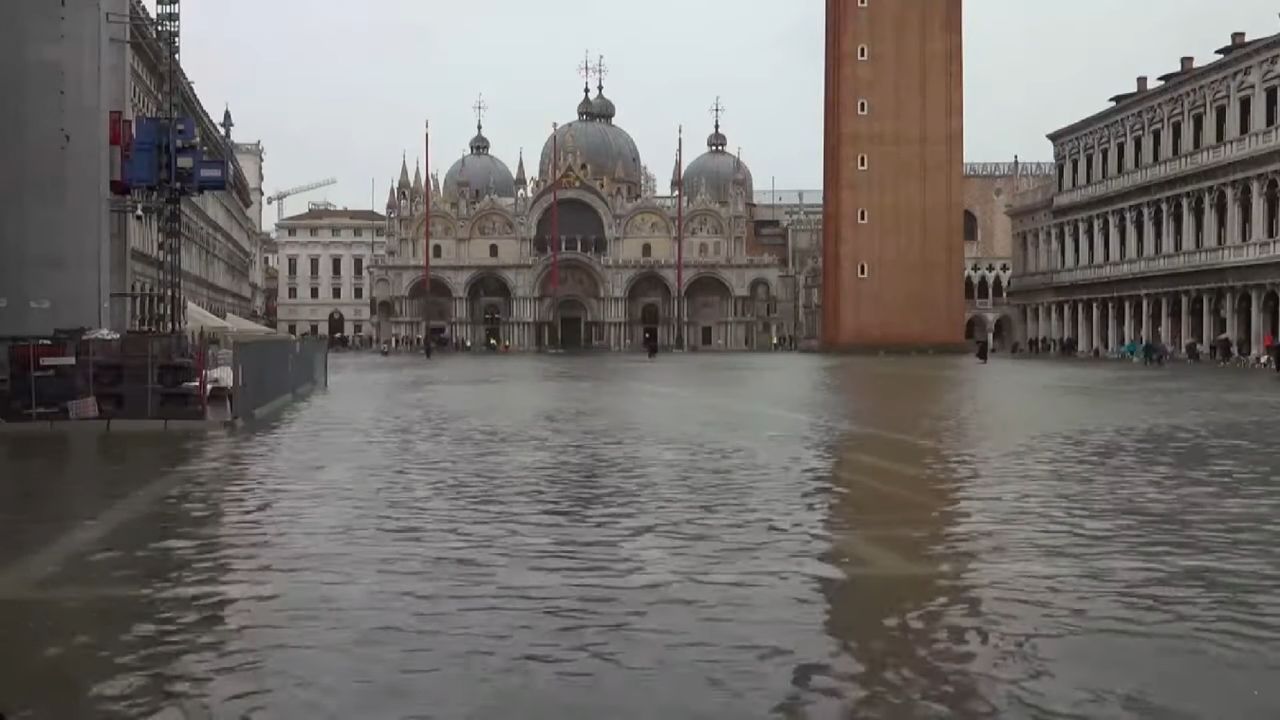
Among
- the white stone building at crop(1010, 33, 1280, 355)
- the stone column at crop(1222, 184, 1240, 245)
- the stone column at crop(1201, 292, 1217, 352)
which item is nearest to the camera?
the white stone building at crop(1010, 33, 1280, 355)

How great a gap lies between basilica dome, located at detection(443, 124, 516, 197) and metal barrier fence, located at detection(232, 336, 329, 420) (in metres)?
91.2

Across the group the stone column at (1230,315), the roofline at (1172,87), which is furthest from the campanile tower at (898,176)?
the stone column at (1230,315)

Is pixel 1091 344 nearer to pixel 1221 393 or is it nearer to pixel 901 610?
pixel 1221 393

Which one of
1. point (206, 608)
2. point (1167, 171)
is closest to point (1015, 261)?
point (1167, 171)

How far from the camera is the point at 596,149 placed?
11975cm

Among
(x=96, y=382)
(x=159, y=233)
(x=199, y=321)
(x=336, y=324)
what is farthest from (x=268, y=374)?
(x=336, y=324)

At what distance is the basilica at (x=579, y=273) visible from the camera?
107938 mm

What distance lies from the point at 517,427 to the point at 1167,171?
51.5 metres

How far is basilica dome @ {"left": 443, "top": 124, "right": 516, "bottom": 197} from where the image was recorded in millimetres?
126062

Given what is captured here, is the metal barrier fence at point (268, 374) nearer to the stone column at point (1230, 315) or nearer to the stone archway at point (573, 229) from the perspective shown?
the stone column at point (1230, 315)

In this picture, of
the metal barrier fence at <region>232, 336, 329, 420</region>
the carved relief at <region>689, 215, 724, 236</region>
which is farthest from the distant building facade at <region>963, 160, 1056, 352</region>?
the metal barrier fence at <region>232, 336, 329, 420</region>

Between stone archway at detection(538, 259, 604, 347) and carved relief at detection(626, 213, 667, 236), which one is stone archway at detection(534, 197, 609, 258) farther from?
carved relief at detection(626, 213, 667, 236)

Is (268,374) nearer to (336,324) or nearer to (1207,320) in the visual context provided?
(1207,320)

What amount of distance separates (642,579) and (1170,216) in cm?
6198
